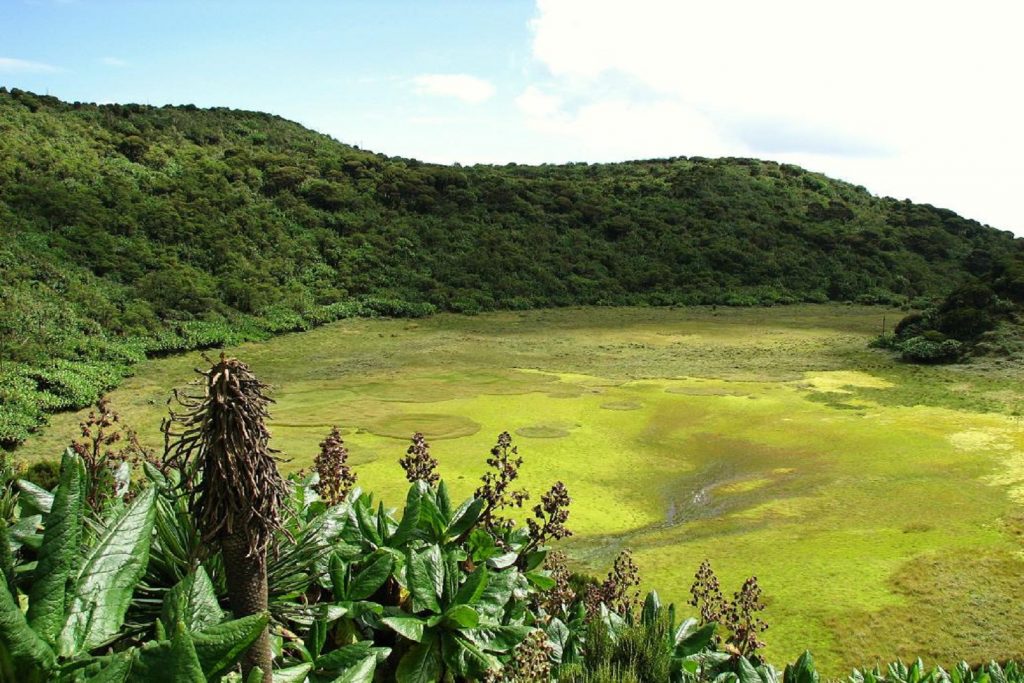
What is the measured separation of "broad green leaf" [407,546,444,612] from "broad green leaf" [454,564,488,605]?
105mm

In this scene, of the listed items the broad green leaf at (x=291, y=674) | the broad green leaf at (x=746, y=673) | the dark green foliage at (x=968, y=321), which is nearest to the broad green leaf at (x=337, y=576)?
the broad green leaf at (x=291, y=674)

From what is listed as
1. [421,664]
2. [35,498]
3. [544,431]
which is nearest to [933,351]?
[544,431]

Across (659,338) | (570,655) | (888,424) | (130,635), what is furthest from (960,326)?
(130,635)

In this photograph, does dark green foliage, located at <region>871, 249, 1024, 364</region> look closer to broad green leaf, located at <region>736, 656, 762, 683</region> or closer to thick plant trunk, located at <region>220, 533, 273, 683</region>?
broad green leaf, located at <region>736, 656, 762, 683</region>

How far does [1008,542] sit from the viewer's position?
29.7 feet

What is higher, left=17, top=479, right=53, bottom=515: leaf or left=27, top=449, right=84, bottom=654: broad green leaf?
left=27, top=449, right=84, bottom=654: broad green leaf

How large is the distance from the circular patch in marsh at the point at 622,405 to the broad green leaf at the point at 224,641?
49.2 feet

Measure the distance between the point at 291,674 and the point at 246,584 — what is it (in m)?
0.40

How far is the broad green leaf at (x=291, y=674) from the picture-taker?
2512 mm

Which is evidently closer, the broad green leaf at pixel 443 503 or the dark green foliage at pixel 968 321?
the broad green leaf at pixel 443 503

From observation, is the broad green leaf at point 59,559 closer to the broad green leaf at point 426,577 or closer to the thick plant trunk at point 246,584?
the thick plant trunk at point 246,584

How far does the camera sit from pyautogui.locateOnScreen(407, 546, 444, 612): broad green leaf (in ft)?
10.6

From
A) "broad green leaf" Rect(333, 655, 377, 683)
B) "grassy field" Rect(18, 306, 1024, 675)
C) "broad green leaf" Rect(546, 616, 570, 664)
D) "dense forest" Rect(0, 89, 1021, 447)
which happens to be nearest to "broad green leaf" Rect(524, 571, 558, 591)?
Result: "broad green leaf" Rect(546, 616, 570, 664)

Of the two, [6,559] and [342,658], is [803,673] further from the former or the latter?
[6,559]
